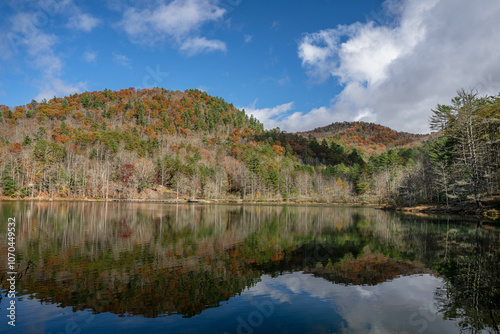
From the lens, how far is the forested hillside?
157ft

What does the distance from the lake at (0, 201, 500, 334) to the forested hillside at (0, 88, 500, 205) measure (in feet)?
112

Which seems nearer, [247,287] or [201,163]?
[247,287]

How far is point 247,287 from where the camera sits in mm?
11398

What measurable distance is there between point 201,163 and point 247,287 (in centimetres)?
9738

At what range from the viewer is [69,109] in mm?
149625

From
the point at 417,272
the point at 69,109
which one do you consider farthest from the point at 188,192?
the point at 69,109

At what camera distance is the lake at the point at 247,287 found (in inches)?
324

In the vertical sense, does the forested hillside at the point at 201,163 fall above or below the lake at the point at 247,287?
above

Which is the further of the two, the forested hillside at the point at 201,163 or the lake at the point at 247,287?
the forested hillside at the point at 201,163

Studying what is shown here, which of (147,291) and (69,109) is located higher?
(69,109)

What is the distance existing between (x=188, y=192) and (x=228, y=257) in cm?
8552

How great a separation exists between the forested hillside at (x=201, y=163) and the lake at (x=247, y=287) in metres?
34.1

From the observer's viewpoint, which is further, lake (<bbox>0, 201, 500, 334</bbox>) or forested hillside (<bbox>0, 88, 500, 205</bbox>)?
forested hillside (<bbox>0, 88, 500, 205</bbox>)

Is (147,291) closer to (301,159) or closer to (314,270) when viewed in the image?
(314,270)
